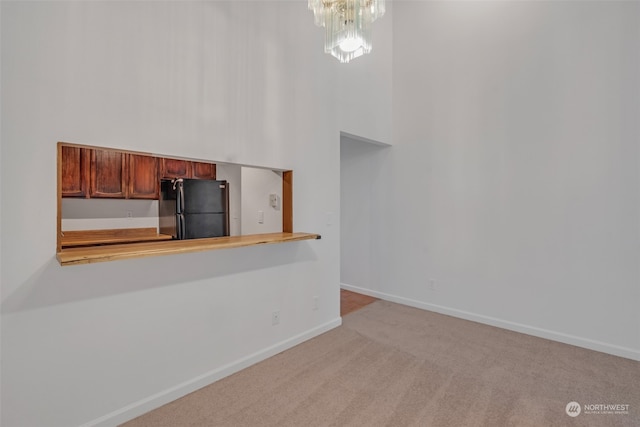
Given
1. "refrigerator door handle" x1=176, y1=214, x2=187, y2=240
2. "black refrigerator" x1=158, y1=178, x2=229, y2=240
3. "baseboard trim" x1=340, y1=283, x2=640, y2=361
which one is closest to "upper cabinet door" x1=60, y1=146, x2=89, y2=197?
"black refrigerator" x1=158, y1=178, x2=229, y2=240

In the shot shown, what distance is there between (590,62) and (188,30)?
3.29 meters

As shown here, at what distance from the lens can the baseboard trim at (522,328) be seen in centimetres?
262

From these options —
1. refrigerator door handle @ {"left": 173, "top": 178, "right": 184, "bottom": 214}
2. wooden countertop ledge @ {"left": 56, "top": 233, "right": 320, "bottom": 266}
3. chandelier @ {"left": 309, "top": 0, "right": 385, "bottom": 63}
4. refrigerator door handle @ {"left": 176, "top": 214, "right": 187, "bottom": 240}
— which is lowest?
wooden countertop ledge @ {"left": 56, "top": 233, "right": 320, "bottom": 266}

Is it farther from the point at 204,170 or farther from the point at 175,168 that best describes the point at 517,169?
the point at 175,168

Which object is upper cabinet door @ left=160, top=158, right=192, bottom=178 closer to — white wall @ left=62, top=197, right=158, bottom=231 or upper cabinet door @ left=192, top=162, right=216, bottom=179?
upper cabinet door @ left=192, top=162, right=216, bottom=179

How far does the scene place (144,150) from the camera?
1.88 meters

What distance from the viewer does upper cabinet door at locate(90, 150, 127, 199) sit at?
1741 millimetres

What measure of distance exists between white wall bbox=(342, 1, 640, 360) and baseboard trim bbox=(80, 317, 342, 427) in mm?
1932

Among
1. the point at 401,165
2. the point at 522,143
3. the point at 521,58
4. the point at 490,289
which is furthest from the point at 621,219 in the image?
the point at 401,165

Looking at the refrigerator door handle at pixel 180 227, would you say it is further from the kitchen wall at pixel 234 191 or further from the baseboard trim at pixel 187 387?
the baseboard trim at pixel 187 387

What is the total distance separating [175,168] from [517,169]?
10.2 ft

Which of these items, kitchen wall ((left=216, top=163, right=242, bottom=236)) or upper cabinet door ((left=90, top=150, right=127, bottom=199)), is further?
kitchen wall ((left=216, top=163, right=242, bottom=236))

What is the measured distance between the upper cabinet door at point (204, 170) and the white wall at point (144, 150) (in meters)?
0.07

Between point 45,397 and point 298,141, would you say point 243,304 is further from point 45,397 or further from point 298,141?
point 298,141
